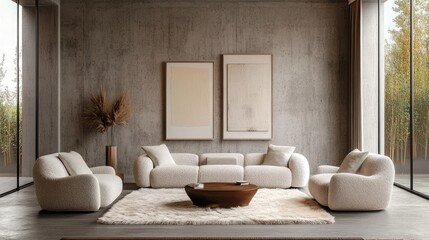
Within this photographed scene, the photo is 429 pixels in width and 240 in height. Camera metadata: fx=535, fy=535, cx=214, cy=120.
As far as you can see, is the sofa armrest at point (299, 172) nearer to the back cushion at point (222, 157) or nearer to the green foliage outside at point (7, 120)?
the back cushion at point (222, 157)

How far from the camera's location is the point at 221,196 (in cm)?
630

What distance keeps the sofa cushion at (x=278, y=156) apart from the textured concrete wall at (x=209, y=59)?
0.99m

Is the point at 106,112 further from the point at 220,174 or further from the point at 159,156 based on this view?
the point at 220,174

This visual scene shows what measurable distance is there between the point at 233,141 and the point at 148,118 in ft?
5.32

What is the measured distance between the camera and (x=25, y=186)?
8.81 metres

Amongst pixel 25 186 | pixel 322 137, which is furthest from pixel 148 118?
pixel 322 137

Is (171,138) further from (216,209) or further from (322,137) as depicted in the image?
(216,209)

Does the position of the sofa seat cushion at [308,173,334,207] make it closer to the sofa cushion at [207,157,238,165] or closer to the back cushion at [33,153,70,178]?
the sofa cushion at [207,157,238,165]

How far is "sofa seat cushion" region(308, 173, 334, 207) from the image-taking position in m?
6.45

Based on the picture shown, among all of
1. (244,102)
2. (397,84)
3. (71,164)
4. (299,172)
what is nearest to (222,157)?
(244,102)

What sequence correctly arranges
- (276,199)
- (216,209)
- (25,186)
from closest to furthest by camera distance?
(216,209), (276,199), (25,186)

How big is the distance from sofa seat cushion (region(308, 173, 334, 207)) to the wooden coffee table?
814 millimetres

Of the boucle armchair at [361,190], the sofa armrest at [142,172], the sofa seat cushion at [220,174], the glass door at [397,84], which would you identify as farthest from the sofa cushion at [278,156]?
the boucle armchair at [361,190]

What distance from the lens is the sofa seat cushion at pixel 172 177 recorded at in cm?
827
